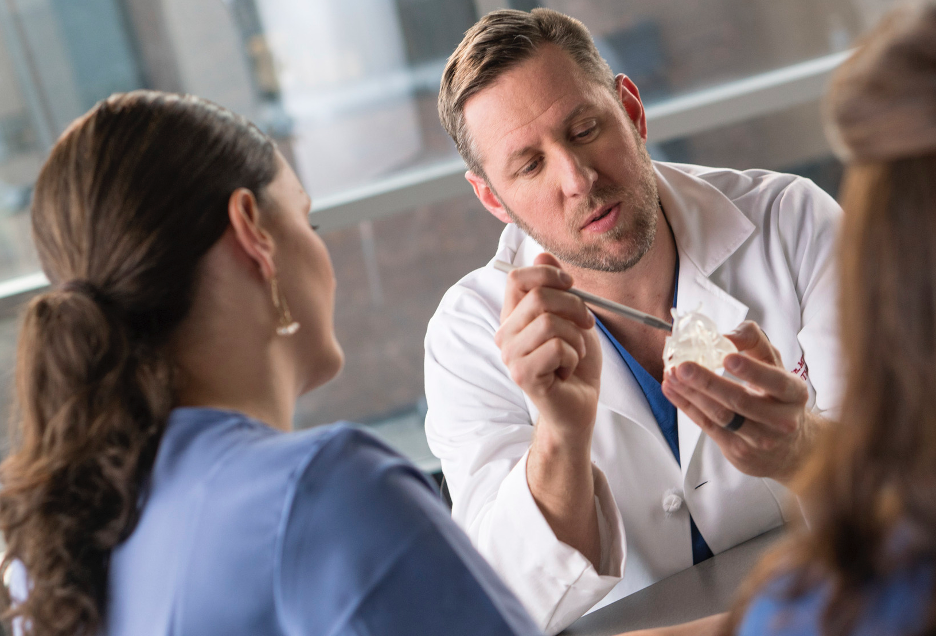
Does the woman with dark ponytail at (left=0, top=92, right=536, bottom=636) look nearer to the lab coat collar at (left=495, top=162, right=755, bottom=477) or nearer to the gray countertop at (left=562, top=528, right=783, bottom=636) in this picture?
the gray countertop at (left=562, top=528, right=783, bottom=636)

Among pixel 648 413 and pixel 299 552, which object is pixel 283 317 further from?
pixel 648 413

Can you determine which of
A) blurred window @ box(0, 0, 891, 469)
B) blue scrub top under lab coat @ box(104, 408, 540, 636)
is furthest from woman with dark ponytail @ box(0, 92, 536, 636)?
blurred window @ box(0, 0, 891, 469)

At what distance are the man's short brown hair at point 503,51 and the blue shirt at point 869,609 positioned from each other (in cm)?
131

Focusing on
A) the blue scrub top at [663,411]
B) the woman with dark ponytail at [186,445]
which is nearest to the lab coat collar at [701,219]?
the blue scrub top at [663,411]

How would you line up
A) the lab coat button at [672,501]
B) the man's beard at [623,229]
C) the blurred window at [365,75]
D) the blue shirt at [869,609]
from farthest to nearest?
the blurred window at [365,75] < the man's beard at [623,229] < the lab coat button at [672,501] < the blue shirt at [869,609]

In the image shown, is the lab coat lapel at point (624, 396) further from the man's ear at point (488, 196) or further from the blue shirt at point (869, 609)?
the blue shirt at point (869, 609)

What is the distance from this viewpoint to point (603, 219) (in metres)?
1.66

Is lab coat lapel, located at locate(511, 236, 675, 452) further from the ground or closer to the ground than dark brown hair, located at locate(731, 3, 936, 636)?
closer to the ground

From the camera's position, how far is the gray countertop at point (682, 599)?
3.84ft

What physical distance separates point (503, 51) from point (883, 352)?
49.6 inches

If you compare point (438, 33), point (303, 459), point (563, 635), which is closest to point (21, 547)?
point (303, 459)

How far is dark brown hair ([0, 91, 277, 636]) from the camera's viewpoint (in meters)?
0.86

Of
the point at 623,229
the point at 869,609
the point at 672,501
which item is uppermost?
the point at 869,609

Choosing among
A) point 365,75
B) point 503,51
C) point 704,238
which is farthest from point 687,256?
point 365,75
